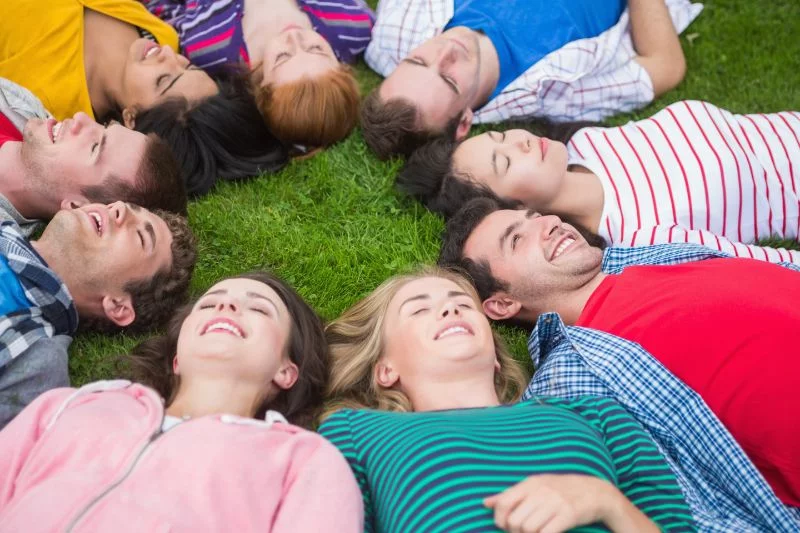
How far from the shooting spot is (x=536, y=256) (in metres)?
3.93

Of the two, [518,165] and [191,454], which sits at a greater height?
[518,165]

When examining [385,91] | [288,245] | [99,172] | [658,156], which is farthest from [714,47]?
[99,172]

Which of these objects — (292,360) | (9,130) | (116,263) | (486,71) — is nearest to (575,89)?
(486,71)

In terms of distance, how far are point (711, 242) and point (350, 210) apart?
83.7 inches

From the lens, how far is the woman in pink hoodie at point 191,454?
2.56m

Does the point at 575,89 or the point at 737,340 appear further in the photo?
the point at 575,89

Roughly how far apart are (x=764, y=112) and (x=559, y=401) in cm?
328

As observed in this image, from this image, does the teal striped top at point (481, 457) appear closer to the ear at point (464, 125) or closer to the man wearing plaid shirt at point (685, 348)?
the man wearing plaid shirt at point (685, 348)

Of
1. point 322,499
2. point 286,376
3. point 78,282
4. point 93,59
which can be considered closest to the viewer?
point 322,499

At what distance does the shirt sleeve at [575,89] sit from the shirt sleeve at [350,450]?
3015mm

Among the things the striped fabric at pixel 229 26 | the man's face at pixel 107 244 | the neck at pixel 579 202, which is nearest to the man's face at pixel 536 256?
the neck at pixel 579 202

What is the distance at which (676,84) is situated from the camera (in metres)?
5.61

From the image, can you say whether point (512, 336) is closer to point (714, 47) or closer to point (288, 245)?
point (288, 245)

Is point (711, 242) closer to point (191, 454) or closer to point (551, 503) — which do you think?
point (551, 503)
